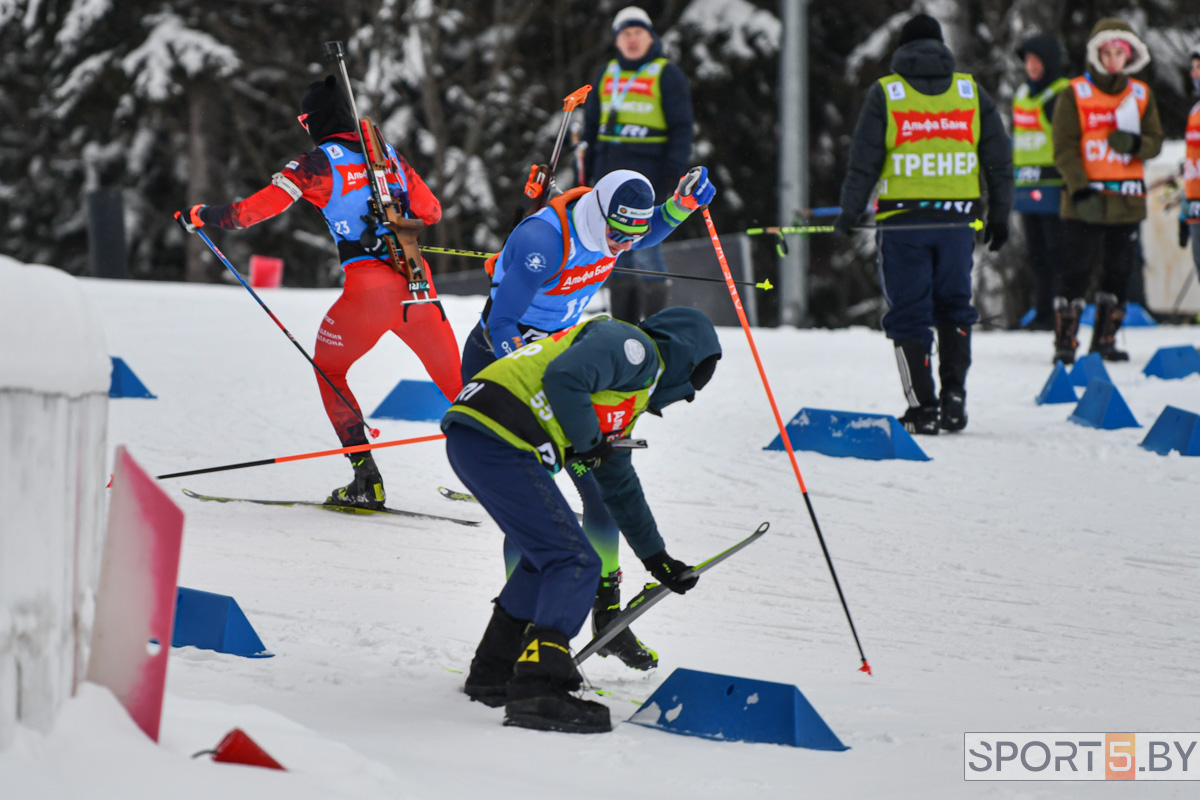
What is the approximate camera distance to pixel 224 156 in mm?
19703

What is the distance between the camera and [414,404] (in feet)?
25.0

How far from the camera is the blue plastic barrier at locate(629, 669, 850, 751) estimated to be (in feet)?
9.80

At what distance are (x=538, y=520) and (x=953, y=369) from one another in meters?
4.35

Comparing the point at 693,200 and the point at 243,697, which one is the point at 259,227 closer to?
the point at 693,200

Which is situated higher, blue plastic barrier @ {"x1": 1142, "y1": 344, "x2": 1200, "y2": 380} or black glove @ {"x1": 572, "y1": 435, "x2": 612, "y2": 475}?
black glove @ {"x1": 572, "y1": 435, "x2": 612, "y2": 475}

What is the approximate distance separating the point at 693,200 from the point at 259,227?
15.7 m

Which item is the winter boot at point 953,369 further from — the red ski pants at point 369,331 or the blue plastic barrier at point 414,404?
the red ski pants at point 369,331

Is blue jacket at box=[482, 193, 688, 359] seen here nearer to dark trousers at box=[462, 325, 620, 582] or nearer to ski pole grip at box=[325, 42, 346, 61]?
dark trousers at box=[462, 325, 620, 582]

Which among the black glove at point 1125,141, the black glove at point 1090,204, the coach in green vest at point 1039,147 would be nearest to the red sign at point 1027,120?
the coach in green vest at point 1039,147

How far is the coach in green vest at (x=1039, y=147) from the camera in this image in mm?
10086

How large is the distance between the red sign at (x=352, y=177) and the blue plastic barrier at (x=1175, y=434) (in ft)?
12.7

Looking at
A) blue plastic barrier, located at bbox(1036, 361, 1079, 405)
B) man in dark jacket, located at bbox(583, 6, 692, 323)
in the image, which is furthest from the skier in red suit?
Answer: blue plastic barrier, located at bbox(1036, 361, 1079, 405)

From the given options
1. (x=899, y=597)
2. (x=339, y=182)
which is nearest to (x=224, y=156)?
(x=339, y=182)

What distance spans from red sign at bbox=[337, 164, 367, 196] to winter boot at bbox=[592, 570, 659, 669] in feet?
7.45
